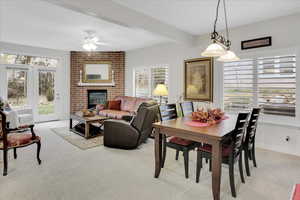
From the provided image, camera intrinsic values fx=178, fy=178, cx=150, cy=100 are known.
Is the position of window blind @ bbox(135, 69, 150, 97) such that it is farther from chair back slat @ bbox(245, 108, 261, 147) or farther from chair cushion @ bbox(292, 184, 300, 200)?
chair cushion @ bbox(292, 184, 300, 200)

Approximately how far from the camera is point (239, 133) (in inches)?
86.7

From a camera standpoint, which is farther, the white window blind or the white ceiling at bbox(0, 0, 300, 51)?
the white window blind

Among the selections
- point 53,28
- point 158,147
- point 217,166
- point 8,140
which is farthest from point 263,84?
point 53,28

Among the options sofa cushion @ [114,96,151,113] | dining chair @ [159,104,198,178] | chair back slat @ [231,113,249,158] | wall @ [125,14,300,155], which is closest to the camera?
chair back slat @ [231,113,249,158]

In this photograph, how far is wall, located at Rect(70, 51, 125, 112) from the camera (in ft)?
22.5

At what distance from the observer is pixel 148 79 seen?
6.34m

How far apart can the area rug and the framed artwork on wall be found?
2.68 m

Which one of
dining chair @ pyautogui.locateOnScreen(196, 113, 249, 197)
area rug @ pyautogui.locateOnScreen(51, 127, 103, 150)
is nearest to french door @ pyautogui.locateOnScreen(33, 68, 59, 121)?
area rug @ pyautogui.locateOnScreen(51, 127, 103, 150)

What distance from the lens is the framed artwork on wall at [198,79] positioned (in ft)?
15.1

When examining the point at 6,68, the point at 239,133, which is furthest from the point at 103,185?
the point at 6,68

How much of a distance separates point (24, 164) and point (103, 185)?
1.60 metres

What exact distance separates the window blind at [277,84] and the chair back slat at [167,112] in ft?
6.75

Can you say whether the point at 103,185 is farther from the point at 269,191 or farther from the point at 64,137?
the point at 64,137

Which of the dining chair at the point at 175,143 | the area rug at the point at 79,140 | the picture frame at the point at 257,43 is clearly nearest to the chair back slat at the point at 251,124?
the dining chair at the point at 175,143
